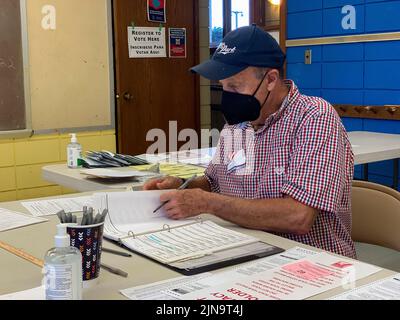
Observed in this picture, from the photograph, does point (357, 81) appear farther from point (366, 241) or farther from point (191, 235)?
point (191, 235)

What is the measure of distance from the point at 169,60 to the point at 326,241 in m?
3.60

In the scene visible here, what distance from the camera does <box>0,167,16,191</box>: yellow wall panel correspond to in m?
4.06

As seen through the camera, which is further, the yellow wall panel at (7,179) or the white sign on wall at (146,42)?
the white sign on wall at (146,42)

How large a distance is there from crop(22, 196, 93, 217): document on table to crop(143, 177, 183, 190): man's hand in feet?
0.70

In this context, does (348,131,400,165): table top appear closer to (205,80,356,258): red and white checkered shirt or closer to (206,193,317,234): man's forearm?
(205,80,356,258): red and white checkered shirt

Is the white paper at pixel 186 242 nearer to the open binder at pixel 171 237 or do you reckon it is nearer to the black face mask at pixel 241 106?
the open binder at pixel 171 237

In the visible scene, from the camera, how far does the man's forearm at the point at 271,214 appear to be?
5.11ft

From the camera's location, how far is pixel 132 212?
1.66 metres

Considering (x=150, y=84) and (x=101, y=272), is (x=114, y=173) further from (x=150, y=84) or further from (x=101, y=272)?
(x=150, y=84)

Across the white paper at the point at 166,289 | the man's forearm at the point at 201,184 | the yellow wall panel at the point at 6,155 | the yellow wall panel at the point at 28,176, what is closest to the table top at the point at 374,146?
the man's forearm at the point at 201,184

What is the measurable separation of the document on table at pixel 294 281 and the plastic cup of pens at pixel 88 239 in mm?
217

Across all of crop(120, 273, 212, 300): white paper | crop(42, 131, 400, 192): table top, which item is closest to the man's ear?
crop(42, 131, 400, 192): table top

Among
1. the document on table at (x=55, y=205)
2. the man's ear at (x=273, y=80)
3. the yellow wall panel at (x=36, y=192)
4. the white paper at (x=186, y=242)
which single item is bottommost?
the yellow wall panel at (x=36, y=192)
